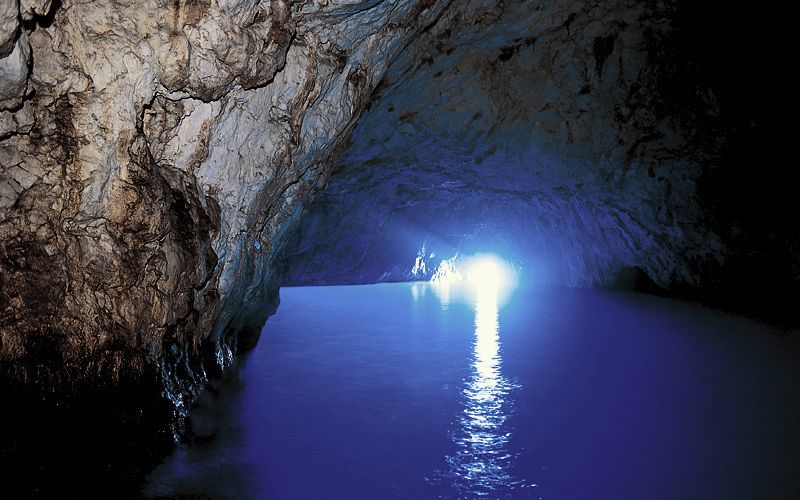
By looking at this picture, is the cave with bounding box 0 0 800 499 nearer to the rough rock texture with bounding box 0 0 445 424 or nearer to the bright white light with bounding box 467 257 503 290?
the rough rock texture with bounding box 0 0 445 424

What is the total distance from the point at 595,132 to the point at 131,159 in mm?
8461

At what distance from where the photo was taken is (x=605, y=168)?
34.4 feet

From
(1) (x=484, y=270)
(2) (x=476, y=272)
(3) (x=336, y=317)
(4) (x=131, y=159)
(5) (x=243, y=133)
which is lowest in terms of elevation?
(3) (x=336, y=317)

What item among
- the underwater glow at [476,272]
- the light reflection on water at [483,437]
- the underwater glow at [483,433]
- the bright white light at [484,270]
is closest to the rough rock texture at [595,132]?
the underwater glow at [483,433]

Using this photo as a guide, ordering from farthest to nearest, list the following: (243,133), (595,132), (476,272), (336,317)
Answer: (476,272)
(336,317)
(595,132)
(243,133)

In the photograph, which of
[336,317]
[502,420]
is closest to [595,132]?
[336,317]

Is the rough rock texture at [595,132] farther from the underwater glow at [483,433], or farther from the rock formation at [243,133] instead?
the underwater glow at [483,433]

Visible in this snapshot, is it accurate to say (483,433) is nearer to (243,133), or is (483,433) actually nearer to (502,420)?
(502,420)

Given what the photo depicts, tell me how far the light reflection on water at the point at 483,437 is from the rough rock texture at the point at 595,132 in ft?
13.6

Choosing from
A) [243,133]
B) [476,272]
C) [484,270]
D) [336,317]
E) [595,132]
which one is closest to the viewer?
[243,133]

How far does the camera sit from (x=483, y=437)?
359 centimetres

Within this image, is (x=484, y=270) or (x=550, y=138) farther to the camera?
(x=484, y=270)

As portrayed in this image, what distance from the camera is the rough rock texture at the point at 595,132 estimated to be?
295 inches

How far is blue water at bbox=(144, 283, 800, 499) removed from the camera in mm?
2908
